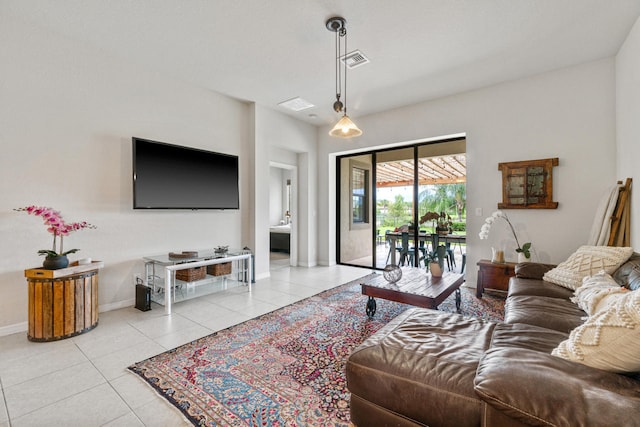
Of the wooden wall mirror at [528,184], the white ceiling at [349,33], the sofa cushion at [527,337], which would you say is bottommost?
the sofa cushion at [527,337]

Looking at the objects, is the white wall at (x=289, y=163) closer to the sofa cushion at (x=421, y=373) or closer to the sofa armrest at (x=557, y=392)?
the sofa cushion at (x=421, y=373)

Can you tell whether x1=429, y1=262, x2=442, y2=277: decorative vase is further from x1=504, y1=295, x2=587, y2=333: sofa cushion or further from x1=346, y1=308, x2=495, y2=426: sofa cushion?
x1=346, y1=308, x2=495, y2=426: sofa cushion

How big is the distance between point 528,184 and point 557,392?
12.5ft

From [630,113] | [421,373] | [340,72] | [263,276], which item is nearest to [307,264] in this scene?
[263,276]

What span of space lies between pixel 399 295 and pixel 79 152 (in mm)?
3761

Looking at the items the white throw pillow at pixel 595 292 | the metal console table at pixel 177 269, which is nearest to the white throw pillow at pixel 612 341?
the white throw pillow at pixel 595 292

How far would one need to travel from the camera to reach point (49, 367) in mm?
2188

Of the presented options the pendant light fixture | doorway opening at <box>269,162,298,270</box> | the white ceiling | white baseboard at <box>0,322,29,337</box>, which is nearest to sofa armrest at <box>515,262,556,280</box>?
the pendant light fixture

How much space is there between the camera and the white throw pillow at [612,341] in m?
1.01

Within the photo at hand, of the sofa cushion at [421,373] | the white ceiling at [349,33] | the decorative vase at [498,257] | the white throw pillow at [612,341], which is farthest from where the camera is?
the decorative vase at [498,257]

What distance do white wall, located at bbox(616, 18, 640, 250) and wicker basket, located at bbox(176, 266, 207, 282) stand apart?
4.75 m

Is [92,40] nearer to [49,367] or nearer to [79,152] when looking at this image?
[79,152]

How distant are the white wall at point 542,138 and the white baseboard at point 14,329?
17.8ft

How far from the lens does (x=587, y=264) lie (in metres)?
2.59
